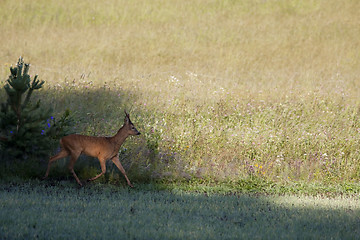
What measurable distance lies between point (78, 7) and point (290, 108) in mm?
17077

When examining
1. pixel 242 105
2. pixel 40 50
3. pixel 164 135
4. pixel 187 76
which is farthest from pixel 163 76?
pixel 164 135

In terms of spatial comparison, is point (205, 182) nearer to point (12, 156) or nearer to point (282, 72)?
point (12, 156)

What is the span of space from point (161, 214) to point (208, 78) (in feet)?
39.2

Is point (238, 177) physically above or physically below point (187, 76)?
below

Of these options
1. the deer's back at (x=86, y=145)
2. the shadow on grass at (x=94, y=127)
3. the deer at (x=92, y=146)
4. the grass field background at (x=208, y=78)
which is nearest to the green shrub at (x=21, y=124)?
the shadow on grass at (x=94, y=127)

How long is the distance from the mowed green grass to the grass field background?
1365 millimetres

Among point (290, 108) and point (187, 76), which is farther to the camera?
point (187, 76)

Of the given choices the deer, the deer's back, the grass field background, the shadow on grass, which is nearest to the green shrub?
the shadow on grass

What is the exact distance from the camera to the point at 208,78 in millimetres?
18078

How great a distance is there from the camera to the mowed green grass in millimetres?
5629

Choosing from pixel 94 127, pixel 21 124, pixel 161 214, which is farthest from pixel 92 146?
pixel 94 127

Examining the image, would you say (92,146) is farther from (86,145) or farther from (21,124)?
(21,124)

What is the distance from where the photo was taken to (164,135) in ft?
35.1

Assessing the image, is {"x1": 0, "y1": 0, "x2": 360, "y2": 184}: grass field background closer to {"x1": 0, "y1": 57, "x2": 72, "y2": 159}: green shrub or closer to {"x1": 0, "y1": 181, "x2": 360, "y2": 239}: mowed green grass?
{"x1": 0, "y1": 57, "x2": 72, "y2": 159}: green shrub
